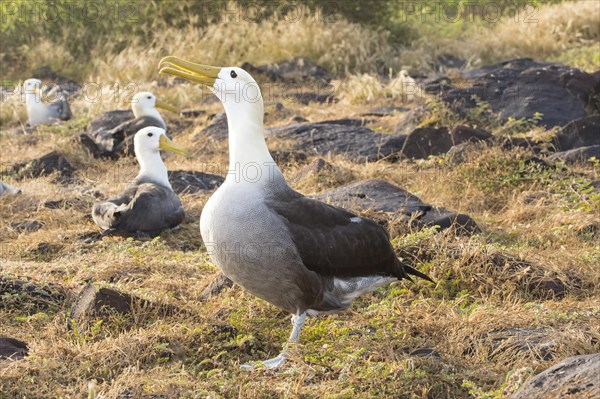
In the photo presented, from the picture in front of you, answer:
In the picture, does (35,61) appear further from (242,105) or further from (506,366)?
(506,366)

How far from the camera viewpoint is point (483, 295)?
423 cm

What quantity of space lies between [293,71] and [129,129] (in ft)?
13.3

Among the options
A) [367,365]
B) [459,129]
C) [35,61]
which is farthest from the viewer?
[35,61]

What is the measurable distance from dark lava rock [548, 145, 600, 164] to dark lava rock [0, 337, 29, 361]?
4.32 metres

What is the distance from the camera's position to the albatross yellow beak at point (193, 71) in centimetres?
396

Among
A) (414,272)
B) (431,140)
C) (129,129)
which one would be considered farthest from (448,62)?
(414,272)

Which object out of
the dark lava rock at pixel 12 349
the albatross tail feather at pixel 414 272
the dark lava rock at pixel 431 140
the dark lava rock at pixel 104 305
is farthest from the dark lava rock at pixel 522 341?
the dark lava rock at pixel 431 140

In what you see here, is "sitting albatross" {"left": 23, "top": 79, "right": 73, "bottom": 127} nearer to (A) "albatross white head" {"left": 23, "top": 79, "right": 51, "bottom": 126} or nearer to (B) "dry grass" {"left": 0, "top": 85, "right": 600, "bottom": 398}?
(A) "albatross white head" {"left": 23, "top": 79, "right": 51, "bottom": 126}

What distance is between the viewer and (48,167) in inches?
294

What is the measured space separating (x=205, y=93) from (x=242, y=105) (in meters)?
7.13

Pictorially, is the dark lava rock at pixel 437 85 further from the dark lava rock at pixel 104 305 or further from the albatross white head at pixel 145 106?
the dark lava rock at pixel 104 305

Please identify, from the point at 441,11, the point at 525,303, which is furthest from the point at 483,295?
the point at 441,11

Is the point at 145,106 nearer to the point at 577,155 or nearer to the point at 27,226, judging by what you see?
the point at 27,226

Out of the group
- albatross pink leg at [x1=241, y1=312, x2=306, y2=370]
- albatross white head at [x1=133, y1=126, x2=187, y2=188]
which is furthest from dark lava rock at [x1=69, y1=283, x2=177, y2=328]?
albatross white head at [x1=133, y1=126, x2=187, y2=188]
